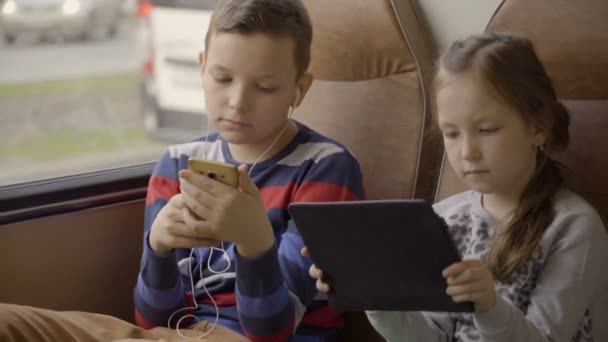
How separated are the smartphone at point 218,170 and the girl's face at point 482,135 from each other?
0.38m

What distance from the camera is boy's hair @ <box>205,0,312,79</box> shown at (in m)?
1.78

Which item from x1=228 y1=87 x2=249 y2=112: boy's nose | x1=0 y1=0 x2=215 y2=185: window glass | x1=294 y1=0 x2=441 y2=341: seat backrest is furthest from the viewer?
→ x1=0 y1=0 x2=215 y2=185: window glass

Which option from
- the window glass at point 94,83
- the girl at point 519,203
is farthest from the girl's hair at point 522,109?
the window glass at point 94,83

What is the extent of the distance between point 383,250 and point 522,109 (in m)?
0.38

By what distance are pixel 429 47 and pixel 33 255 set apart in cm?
108

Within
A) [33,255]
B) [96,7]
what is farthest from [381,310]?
[96,7]

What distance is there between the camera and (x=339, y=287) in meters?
1.48

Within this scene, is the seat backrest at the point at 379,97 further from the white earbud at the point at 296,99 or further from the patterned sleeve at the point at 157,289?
the patterned sleeve at the point at 157,289

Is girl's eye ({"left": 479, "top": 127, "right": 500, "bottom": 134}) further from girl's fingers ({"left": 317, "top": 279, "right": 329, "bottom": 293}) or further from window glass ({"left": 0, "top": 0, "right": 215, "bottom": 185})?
window glass ({"left": 0, "top": 0, "right": 215, "bottom": 185})

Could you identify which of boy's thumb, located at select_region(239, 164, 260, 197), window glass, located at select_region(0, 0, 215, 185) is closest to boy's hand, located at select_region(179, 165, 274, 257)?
boy's thumb, located at select_region(239, 164, 260, 197)

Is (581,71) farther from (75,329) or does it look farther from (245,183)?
Answer: (75,329)

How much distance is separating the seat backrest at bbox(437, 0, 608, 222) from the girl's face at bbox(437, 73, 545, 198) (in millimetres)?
177

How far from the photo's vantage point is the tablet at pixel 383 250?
1.35m

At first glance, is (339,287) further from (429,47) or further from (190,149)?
(429,47)
